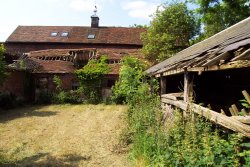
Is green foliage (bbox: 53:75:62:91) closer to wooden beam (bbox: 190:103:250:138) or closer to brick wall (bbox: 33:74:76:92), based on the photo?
brick wall (bbox: 33:74:76:92)

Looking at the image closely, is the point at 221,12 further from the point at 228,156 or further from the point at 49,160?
the point at 228,156

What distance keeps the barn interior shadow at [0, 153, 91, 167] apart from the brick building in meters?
13.5

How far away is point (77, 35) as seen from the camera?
37.4 m

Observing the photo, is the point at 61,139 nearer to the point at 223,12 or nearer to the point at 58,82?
the point at 58,82

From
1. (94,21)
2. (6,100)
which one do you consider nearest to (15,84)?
(6,100)

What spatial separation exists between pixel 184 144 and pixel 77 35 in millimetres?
32976

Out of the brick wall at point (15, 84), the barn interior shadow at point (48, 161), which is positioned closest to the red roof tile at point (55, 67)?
the brick wall at point (15, 84)

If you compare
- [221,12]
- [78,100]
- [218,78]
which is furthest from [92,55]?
[218,78]

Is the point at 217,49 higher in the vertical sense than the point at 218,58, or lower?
higher

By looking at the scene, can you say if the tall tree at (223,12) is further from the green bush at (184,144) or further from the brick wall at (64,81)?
the green bush at (184,144)

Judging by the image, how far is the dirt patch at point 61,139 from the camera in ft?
30.7

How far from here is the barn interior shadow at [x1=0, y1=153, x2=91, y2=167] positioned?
8.91m

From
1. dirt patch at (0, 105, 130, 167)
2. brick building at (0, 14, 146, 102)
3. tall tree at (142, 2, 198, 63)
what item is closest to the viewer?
dirt patch at (0, 105, 130, 167)

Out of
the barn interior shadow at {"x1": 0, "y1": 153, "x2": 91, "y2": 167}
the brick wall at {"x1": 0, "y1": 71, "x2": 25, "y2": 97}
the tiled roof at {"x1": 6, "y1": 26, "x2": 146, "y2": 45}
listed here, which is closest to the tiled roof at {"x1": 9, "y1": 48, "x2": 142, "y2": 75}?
the brick wall at {"x1": 0, "y1": 71, "x2": 25, "y2": 97}
